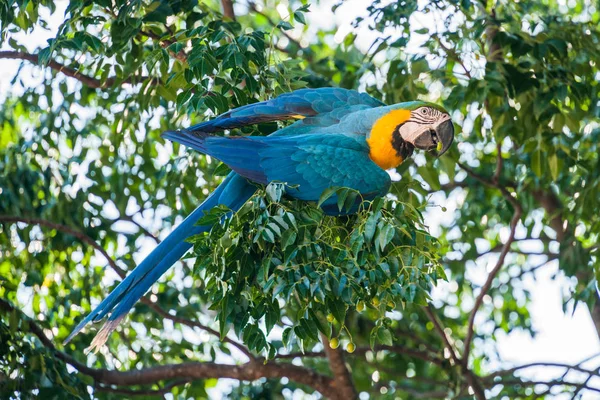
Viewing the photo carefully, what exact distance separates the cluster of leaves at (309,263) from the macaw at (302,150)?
81 millimetres

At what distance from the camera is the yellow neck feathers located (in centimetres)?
238

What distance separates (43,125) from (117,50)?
37.7 inches

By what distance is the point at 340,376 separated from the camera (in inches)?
139

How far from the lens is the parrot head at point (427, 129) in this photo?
2.39 m

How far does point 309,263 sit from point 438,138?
0.58m

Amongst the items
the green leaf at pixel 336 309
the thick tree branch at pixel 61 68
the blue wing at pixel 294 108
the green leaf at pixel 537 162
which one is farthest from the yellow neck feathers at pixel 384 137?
the thick tree branch at pixel 61 68

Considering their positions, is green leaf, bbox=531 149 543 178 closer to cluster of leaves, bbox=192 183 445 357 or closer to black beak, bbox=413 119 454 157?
black beak, bbox=413 119 454 157

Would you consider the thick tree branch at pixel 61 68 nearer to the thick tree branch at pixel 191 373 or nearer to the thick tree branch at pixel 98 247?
the thick tree branch at pixel 98 247

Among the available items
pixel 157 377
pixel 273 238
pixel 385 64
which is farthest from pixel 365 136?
pixel 157 377

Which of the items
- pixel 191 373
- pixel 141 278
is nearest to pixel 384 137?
pixel 141 278

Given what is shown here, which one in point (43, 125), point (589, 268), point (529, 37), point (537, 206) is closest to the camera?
point (529, 37)

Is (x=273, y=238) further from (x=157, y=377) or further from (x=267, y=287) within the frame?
(x=157, y=377)

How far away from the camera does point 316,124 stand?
2.51 meters

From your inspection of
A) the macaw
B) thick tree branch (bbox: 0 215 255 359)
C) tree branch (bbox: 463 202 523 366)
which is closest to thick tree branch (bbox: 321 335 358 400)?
thick tree branch (bbox: 0 215 255 359)
